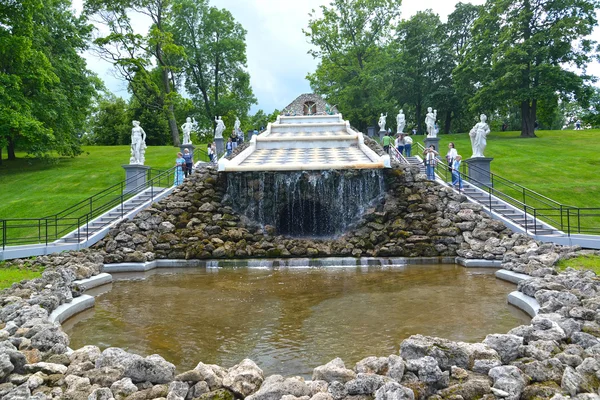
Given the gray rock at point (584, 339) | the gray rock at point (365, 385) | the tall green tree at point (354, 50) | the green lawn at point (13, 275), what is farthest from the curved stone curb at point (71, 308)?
the tall green tree at point (354, 50)

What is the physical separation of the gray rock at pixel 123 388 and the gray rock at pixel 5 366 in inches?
48.0

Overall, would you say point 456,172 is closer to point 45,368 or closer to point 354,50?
point 45,368

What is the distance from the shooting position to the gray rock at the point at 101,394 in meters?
4.37

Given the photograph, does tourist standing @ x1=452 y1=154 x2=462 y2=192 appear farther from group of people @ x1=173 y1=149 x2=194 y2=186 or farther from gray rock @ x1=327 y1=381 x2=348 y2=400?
gray rock @ x1=327 y1=381 x2=348 y2=400

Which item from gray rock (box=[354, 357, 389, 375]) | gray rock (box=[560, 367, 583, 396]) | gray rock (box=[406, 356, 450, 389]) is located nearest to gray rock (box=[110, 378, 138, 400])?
gray rock (box=[354, 357, 389, 375])

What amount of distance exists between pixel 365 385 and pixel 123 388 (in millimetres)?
2392

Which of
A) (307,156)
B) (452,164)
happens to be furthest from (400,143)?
(452,164)

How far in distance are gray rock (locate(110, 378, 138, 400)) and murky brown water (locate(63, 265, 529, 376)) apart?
3.32 feet

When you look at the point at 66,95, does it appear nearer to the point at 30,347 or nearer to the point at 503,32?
the point at 30,347

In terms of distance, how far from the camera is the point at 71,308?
27.4 feet

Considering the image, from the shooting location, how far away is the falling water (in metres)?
17.1

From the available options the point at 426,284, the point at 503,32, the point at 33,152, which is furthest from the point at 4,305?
the point at 503,32

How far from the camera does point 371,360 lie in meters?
5.01

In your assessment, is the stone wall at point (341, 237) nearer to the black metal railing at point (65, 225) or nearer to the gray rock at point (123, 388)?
the black metal railing at point (65, 225)
